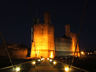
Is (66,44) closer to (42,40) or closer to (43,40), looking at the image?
(43,40)

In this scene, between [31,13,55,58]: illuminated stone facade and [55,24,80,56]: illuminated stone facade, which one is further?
[55,24,80,56]: illuminated stone facade

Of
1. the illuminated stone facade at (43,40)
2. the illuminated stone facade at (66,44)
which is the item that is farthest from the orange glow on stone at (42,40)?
the illuminated stone facade at (66,44)

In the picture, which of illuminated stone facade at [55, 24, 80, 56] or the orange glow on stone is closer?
the orange glow on stone

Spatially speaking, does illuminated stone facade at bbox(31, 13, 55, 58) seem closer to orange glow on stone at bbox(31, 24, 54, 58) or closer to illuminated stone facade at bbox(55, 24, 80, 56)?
orange glow on stone at bbox(31, 24, 54, 58)

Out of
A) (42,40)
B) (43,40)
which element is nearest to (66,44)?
(43,40)

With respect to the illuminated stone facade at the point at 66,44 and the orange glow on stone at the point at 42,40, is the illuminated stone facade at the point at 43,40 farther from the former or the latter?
the illuminated stone facade at the point at 66,44

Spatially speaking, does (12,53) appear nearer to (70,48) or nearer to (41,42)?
(41,42)

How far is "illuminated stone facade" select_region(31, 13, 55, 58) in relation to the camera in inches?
2285

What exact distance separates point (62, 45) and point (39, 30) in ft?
44.8

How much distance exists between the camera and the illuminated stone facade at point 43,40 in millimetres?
58031

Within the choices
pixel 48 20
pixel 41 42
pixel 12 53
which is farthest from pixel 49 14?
pixel 12 53

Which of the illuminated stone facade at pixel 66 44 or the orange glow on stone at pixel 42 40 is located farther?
the illuminated stone facade at pixel 66 44

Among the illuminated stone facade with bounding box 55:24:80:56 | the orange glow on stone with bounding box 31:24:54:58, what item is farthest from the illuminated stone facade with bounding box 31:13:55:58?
the illuminated stone facade with bounding box 55:24:80:56

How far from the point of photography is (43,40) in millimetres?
58906
